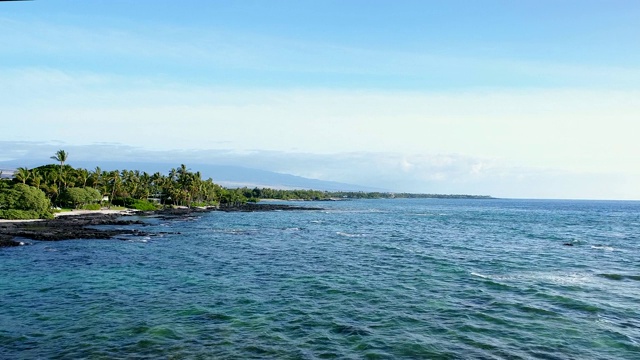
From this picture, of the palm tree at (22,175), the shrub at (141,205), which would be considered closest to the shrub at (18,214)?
the palm tree at (22,175)

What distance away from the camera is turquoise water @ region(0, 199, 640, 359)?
19.3 m

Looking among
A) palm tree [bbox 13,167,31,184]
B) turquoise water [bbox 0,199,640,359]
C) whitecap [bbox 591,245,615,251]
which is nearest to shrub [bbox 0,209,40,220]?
palm tree [bbox 13,167,31,184]

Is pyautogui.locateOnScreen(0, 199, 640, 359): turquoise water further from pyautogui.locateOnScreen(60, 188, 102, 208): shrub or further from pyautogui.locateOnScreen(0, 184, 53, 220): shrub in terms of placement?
pyautogui.locateOnScreen(60, 188, 102, 208): shrub

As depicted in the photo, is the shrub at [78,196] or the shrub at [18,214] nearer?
the shrub at [18,214]

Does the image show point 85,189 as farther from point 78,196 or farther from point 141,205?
point 141,205

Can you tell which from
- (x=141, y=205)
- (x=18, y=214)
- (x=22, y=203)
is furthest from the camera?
(x=141, y=205)

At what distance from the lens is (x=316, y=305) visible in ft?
86.9

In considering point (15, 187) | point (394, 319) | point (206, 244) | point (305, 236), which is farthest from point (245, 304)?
point (15, 187)

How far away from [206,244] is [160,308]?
3372 centimetres

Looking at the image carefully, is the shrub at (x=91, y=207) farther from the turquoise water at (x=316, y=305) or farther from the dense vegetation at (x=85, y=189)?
the turquoise water at (x=316, y=305)

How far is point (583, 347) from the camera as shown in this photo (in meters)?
19.6

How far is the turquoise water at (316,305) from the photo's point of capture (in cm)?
1933

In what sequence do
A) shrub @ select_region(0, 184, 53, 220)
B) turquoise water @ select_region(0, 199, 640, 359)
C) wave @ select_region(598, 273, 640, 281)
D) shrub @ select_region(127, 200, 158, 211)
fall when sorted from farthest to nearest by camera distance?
shrub @ select_region(127, 200, 158, 211) < shrub @ select_region(0, 184, 53, 220) < wave @ select_region(598, 273, 640, 281) < turquoise water @ select_region(0, 199, 640, 359)

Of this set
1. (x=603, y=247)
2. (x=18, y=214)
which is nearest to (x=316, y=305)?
(x=603, y=247)
